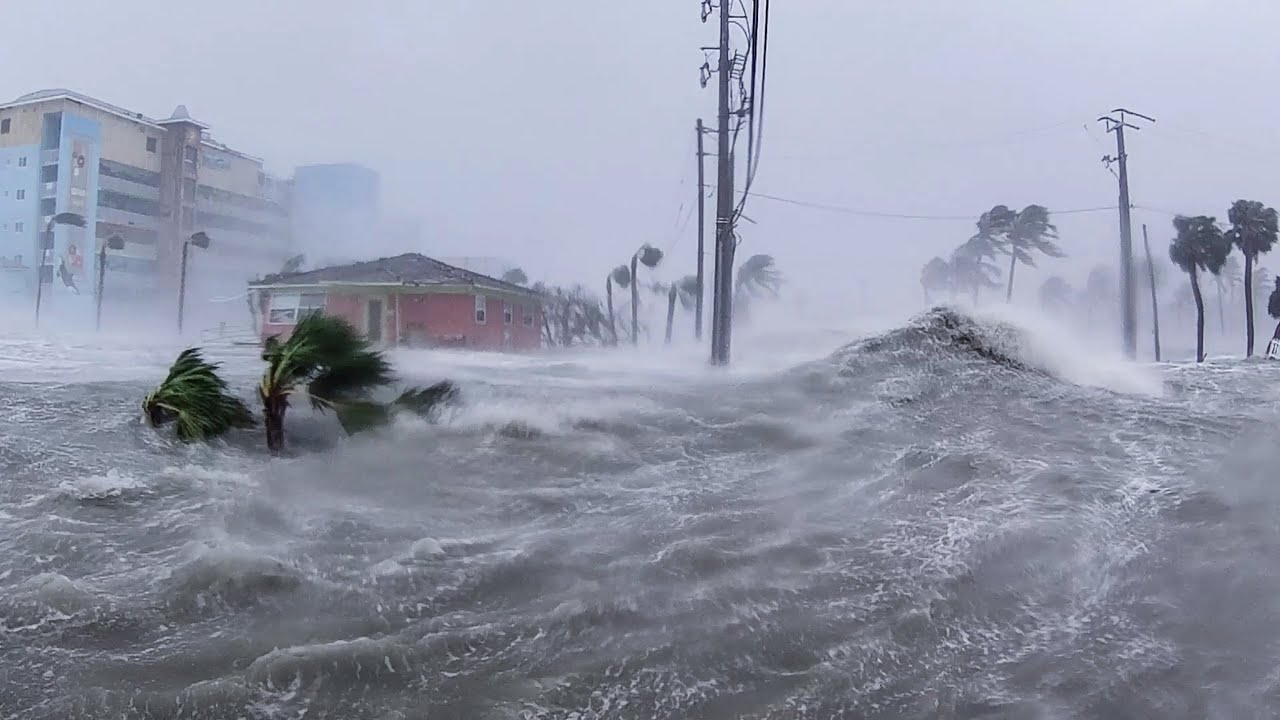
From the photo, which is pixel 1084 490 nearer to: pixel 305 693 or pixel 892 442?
pixel 892 442

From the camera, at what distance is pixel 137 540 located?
16.3 ft

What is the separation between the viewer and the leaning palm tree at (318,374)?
6.72m

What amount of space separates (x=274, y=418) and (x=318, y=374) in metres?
0.44

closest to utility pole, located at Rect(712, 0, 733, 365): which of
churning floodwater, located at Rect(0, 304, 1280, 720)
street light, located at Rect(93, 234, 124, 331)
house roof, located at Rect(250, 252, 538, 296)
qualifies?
churning floodwater, located at Rect(0, 304, 1280, 720)

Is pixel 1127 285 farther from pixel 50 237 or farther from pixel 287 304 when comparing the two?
pixel 50 237

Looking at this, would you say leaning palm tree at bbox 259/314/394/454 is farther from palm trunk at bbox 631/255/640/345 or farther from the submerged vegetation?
palm trunk at bbox 631/255/640/345

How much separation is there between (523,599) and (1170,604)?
3069mm

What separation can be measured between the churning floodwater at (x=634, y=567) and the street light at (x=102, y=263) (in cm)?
2204

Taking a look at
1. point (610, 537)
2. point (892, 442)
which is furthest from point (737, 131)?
point (610, 537)

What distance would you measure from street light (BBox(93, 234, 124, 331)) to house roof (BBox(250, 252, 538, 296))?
972 cm

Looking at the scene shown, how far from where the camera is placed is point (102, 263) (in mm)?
29516

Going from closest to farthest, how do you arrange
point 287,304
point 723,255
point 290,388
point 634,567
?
point 634,567 → point 290,388 → point 723,255 → point 287,304

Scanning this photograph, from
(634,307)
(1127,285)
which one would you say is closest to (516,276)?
(634,307)

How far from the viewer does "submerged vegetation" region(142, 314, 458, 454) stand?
675 centimetres
